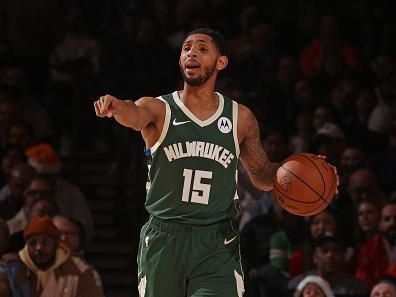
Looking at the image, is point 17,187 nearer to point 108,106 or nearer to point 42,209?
point 42,209

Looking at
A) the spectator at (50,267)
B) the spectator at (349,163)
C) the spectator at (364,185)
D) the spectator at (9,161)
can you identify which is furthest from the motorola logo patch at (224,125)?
the spectator at (9,161)

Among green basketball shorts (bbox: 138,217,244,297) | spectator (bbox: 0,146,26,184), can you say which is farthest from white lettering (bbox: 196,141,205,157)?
spectator (bbox: 0,146,26,184)

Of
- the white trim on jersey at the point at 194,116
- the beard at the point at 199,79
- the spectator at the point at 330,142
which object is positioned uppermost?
the spectator at the point at 330,142

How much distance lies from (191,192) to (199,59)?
2.32 feet

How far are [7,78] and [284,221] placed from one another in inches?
125

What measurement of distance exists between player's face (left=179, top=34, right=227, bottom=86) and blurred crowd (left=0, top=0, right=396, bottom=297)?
284 cm

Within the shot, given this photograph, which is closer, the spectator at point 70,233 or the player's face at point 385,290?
the player's face at point 385,290

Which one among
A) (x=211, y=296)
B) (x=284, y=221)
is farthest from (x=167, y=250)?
(x=284, y=221)

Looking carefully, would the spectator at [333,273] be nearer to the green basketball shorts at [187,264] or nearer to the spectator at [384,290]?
the spectator at [384,290]

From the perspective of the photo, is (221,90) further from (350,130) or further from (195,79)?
(195,79)

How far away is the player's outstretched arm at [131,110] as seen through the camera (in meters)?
5.89

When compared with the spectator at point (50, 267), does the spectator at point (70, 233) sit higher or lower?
higher

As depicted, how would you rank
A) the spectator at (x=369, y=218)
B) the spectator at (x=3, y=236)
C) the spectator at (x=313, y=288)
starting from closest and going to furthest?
the spectator at (x=313, y=288) → the spectator at (x=3, y=236) → the spectator at (x=369, y=218)

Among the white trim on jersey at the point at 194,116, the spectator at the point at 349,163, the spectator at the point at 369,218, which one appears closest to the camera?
the white trim on jersey at the point at 194,116
